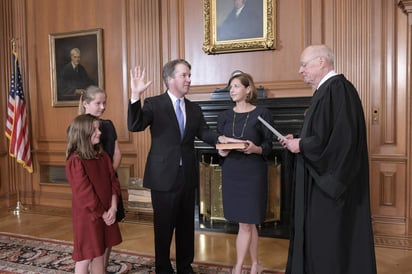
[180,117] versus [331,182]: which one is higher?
[180,117]

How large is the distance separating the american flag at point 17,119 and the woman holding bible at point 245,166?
449 cm

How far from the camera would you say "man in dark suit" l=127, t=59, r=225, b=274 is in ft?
10.7

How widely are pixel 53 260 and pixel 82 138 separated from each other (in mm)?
1934

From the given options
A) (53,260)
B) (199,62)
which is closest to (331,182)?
(53,260)

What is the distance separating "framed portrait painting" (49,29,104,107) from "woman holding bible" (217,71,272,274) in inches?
145

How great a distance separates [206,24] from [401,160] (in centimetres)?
317

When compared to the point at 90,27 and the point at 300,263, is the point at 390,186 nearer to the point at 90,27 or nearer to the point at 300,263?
the point at 300,263

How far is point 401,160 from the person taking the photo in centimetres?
494

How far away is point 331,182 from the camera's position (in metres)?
2.54

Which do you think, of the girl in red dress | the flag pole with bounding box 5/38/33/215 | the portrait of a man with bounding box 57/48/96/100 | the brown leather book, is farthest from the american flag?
the brown leather book

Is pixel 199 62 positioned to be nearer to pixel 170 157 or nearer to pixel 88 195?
pixel 170 157

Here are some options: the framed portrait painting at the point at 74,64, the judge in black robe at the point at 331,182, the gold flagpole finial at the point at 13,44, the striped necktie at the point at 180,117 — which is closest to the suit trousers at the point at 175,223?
the striped necktie at the point at 180,117

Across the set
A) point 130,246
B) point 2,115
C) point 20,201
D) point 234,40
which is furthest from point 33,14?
point 130,246

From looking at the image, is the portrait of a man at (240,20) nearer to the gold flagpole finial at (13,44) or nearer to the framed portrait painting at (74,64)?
the framed portrait painting at (74,64)
